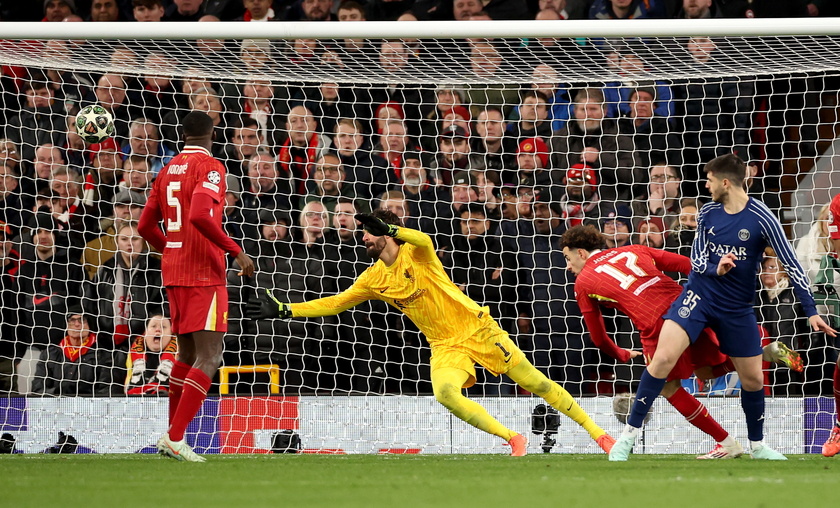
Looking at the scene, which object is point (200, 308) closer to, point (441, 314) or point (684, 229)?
point (441, 314)

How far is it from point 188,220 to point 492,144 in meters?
4.14

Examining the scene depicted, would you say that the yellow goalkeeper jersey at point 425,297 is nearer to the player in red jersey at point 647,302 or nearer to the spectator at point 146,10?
the player in red jersey at point 647,302

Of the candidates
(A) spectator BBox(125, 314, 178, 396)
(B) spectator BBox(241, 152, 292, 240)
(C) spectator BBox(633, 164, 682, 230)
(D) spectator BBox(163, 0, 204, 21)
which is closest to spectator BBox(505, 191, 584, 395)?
(C) spectator BBox(633, 164, 682, 230)

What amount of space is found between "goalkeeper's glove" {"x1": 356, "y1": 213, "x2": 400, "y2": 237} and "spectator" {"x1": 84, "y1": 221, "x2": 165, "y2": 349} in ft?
9.86

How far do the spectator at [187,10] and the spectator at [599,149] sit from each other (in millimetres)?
Answer: 4377

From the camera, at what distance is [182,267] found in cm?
658

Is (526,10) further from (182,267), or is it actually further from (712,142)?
(182,267)

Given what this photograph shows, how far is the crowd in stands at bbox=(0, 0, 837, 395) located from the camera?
363 inches

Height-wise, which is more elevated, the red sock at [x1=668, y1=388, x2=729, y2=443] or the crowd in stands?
the crowd in stands

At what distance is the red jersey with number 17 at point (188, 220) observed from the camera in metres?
6.54

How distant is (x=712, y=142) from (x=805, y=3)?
6.72 ft

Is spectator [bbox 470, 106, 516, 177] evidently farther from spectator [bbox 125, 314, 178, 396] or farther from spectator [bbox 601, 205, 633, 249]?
spectator [bbox 125, 314, 178, 396]

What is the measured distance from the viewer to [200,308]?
256 inches

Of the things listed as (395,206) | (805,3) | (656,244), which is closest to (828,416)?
(656,244)
